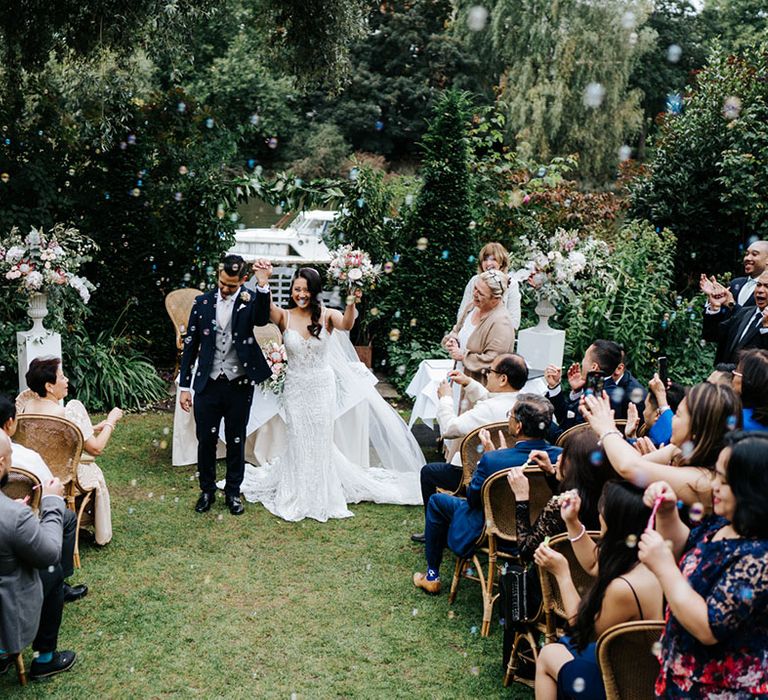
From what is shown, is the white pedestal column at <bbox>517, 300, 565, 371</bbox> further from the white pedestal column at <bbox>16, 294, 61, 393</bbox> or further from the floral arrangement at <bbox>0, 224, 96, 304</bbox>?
the white pedestal column at <bbox>16, 294, 61, 393</bbox>

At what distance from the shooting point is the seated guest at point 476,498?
4.03 m

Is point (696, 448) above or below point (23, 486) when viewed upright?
above

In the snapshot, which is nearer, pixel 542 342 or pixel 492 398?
pixel 492 398

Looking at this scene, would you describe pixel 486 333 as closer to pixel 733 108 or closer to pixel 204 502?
pixel 204 502

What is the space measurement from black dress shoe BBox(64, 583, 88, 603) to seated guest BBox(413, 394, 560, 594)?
185cm

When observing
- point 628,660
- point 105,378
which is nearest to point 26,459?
point 628,660

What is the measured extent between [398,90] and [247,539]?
939 inches

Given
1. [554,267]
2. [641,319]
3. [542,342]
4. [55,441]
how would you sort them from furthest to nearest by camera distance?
[641,319]
[542,342]
[554,267]
[55,441]

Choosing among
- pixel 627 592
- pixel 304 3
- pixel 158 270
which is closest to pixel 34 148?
pixel 158 270

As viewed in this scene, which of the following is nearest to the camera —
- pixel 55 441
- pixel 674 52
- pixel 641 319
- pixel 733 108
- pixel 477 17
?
pixel 55 441

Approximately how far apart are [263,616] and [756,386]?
8.87ft

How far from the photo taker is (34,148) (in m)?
9.26

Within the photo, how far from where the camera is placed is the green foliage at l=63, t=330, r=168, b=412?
8352 mm

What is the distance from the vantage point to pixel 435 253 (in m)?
9.78
